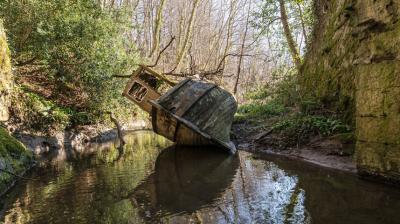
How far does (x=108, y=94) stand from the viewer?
1639 centimetres

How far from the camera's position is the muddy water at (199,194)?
18.5 feet

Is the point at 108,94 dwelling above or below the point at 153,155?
above

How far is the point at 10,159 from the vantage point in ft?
28.9

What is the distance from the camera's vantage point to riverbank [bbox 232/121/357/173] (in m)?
8.89

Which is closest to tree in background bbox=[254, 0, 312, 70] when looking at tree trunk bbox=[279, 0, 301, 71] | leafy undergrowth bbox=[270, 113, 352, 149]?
tree trunk bbox=[279, 0, 301, 71]

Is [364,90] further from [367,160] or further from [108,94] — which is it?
[108,94]

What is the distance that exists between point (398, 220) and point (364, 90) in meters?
2.79

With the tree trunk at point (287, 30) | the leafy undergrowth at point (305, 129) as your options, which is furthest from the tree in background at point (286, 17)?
the leafy undergrowth at point (305, 129)

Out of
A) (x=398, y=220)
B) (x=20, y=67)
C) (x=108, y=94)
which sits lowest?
(x=398, y=220)

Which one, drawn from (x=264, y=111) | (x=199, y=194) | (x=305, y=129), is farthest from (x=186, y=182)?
(x=264, y=111)

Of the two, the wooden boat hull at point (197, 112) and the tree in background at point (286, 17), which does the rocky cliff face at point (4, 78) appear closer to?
the wooden boat hull at point (197, 112)

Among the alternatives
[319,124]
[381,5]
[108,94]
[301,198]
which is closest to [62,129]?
[108,94]

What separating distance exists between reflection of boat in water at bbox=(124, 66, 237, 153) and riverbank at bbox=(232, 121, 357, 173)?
43.3 inches

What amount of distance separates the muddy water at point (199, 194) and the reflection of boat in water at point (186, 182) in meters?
0.02
